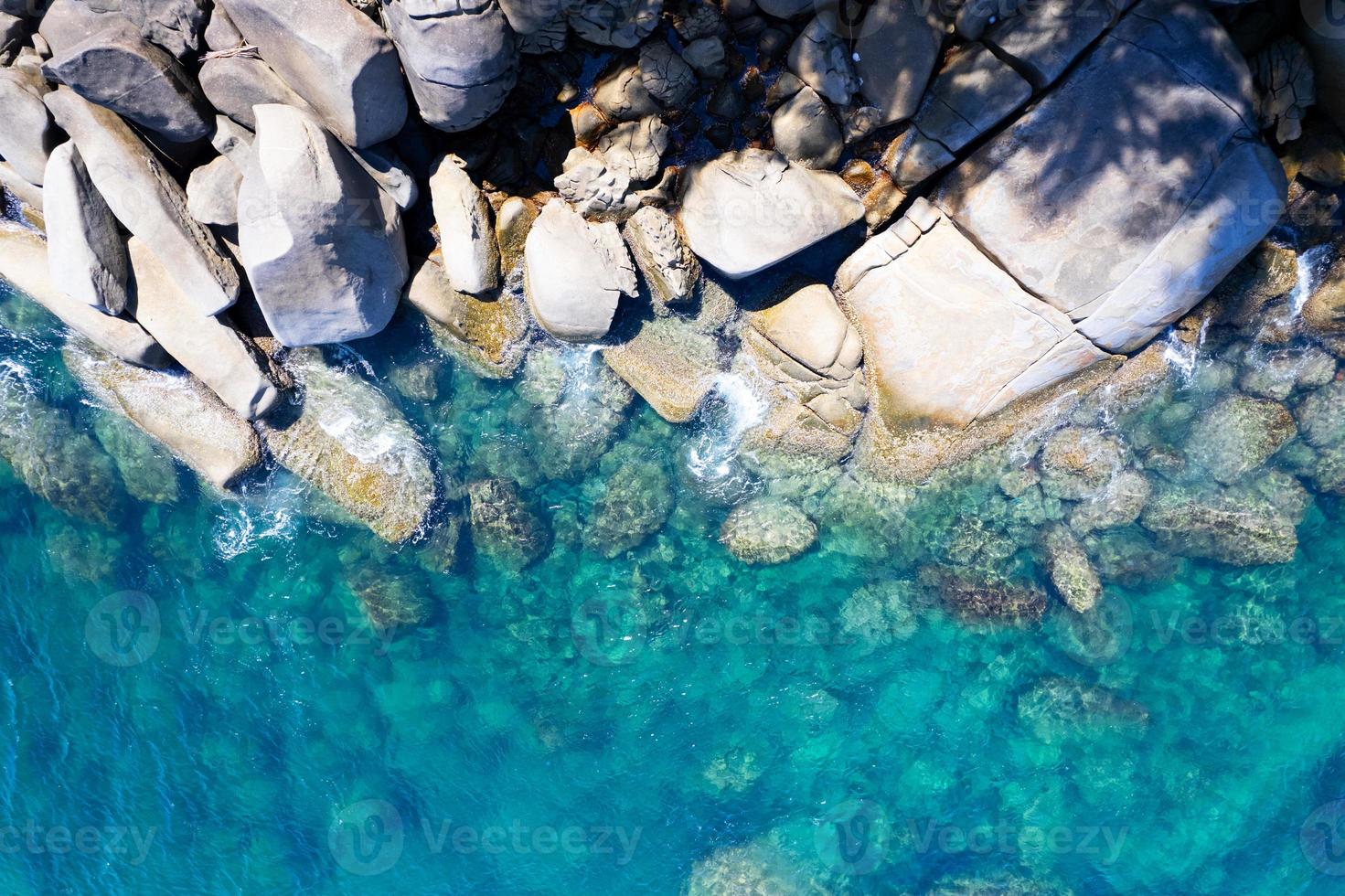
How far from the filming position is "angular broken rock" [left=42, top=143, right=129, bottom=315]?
22.2 ft

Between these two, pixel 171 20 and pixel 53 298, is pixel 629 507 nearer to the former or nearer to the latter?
pixel 171 20

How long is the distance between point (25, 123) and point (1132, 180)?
1015 centimetres

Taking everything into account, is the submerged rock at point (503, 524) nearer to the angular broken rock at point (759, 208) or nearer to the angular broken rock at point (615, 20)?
the angular broken rock at point (759, 208)

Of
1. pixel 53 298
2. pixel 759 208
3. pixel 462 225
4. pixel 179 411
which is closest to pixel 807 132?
pixel 759 208

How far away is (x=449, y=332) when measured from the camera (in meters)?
7.98

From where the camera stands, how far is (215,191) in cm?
705

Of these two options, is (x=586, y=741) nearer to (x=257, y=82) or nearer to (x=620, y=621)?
(x=620, y=621)

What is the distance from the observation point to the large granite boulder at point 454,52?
6113 millimetres

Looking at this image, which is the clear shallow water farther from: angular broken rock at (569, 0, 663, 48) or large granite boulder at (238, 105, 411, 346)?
angular broken rock at (569, 0, 663, 48)

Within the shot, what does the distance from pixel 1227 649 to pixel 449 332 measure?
9.90 meters

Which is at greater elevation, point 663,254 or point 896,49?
point 896,49

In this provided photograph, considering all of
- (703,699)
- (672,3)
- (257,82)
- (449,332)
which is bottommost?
(703,699)

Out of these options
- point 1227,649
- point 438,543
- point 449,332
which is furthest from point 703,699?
point 1227,649

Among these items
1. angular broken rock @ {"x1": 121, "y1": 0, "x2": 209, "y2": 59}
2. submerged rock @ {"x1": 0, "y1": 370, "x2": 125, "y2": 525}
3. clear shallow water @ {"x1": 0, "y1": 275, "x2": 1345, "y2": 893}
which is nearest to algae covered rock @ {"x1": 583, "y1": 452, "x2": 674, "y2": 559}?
clear shallow water @ {"x1": 0, "y1": 275, "x2": 1345, "y2": 893}
